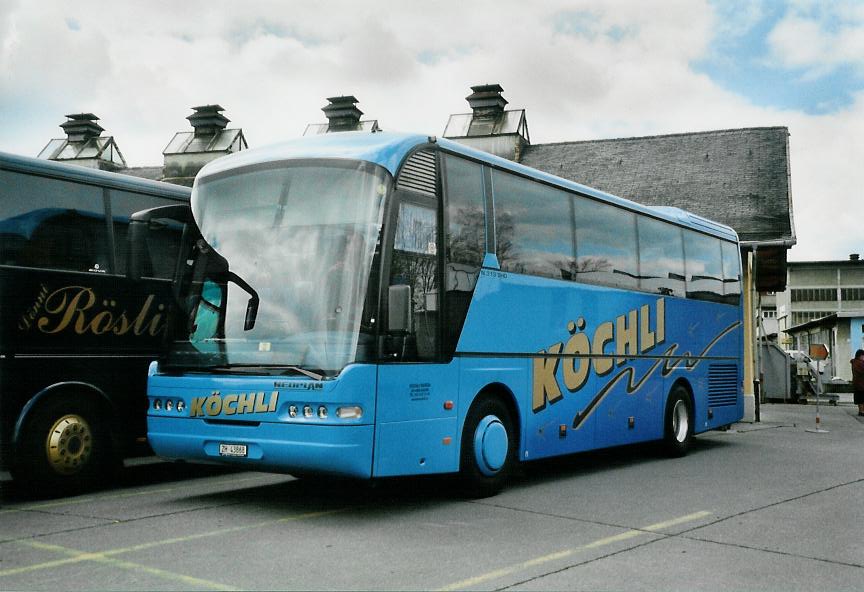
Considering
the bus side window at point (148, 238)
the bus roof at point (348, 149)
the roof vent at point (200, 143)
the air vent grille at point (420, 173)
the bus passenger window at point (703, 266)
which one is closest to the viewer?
the bus roof at point (348, 149)

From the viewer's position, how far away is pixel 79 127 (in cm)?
4419

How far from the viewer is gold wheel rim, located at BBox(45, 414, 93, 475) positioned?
9.30 m

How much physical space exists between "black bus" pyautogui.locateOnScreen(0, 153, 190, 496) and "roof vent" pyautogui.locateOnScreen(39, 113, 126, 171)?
116 feet

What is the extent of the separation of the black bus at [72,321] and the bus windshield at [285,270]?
1.22 meters

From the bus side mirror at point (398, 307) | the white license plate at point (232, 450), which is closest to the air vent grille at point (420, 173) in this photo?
the bus side mirror at point (398, 307)

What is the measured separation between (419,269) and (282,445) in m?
1.96

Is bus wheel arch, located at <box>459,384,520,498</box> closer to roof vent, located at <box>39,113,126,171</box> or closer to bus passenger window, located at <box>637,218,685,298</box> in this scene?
bus passenger window, located at <box>637,218,685,298</box>

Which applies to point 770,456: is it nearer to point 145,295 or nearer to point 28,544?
point 145,295

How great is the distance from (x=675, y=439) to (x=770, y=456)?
159cm

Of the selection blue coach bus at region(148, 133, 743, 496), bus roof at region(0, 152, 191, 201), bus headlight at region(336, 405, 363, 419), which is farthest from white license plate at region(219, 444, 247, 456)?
bus roof at region(0, 152, 191, 201)

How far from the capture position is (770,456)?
14.4m

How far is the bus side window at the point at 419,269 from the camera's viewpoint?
27.0 ft

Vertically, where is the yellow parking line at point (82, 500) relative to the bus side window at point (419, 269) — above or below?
below

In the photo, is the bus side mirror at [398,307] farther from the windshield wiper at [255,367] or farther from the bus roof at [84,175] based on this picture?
the bus roof at [84,175]
